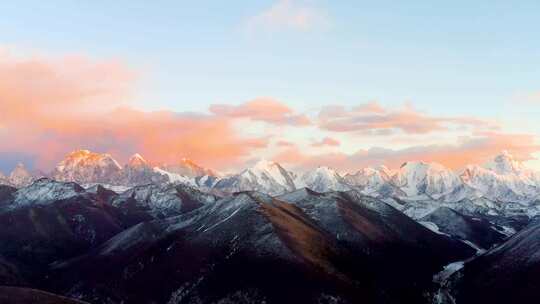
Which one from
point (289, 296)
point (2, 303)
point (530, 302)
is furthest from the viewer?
point (289, 296)

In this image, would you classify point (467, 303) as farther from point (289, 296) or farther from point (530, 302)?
point (289, 296)

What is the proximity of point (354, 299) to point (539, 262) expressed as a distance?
5848cm

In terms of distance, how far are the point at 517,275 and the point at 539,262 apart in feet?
25.5

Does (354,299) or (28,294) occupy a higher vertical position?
(28,294)

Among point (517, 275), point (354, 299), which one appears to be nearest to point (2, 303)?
point (354, 299)

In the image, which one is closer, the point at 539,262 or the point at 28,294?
the point at 28,294

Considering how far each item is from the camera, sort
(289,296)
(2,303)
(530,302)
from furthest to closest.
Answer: (289,296), (530,302), (2,303)

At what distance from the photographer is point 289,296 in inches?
7717

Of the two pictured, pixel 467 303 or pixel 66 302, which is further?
pixel 467 303

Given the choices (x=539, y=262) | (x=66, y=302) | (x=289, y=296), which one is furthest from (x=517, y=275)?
(x=66, y=302)

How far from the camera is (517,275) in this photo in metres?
199

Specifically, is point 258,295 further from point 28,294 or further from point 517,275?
point 517,275

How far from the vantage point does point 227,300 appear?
199 metres

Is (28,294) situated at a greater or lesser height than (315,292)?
greater
